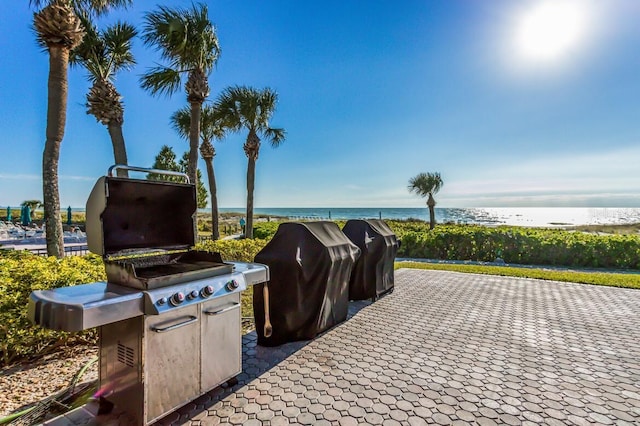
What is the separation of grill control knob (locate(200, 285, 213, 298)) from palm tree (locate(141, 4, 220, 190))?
7.33 m

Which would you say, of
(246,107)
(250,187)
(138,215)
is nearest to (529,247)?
(250,187)

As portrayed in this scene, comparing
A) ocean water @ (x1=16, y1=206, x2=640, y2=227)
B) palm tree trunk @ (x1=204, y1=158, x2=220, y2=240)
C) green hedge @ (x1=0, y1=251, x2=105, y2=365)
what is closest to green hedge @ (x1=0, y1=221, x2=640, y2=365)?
green hedge @ (x1=0, y1=251, x2=105, y2=365)

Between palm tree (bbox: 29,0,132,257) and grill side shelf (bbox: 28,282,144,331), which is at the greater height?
palm tree (bbox: 29,0,132,257)

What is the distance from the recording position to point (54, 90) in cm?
588

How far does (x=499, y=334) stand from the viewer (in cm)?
397

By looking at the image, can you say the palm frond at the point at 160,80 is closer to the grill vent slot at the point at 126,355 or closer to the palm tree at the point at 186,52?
the palm tree at the point at 186,52

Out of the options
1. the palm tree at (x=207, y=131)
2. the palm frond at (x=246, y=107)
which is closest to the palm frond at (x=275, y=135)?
the palm frond at (x=246, y=107)

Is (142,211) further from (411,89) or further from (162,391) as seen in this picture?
(411,89)

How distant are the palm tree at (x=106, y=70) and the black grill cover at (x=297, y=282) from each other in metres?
7.13

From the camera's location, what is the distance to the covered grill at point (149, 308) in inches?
75.3

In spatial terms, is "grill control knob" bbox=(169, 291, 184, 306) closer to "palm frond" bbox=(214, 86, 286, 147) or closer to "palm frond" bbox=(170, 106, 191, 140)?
"palm frond" bbox=(214, 86, 286, 147)

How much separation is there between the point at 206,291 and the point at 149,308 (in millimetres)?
430

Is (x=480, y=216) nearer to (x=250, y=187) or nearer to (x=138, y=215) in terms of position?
(x=250, y=187)

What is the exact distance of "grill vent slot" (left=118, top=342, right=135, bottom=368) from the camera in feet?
6.84
